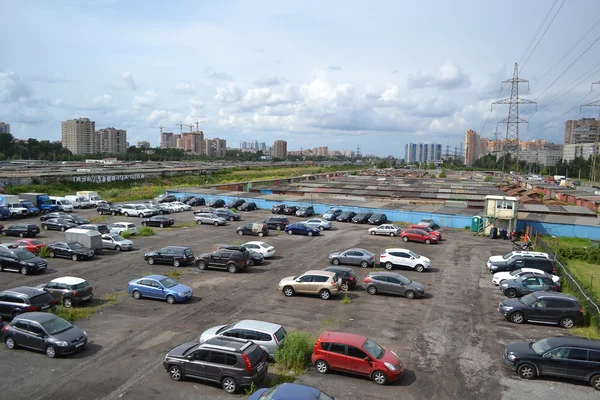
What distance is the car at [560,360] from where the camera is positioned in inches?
507

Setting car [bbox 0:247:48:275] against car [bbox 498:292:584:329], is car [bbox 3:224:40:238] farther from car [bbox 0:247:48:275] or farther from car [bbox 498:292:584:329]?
car [bbox 498:292:584:329]

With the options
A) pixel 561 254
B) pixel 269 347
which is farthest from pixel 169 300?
pixel 561 254

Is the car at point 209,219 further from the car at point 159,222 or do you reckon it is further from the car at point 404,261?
the car at point 404,261

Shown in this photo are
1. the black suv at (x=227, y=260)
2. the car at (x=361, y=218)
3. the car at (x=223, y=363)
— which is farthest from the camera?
the car at (x=361, y=218)

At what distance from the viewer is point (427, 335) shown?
1667cm

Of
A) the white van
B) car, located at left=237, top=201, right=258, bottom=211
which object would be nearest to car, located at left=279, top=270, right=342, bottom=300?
car, located at left=237, top=201, right=258, bottom=211

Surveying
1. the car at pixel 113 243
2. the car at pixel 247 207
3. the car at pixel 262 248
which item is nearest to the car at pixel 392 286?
the car at pixel 262 248

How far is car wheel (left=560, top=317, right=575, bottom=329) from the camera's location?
58.4 ft

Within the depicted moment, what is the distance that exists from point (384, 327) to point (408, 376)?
13.5 ft

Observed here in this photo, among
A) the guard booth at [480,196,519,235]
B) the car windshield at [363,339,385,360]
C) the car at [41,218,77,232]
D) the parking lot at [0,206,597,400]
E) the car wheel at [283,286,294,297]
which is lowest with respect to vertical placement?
the parking lot at [0,206,597,400]

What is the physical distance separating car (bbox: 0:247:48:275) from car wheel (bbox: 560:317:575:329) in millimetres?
24930

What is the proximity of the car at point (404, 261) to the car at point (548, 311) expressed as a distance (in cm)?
819

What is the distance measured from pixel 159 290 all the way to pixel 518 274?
1780 cm

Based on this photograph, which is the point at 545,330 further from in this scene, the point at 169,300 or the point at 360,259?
the point at 169,300
